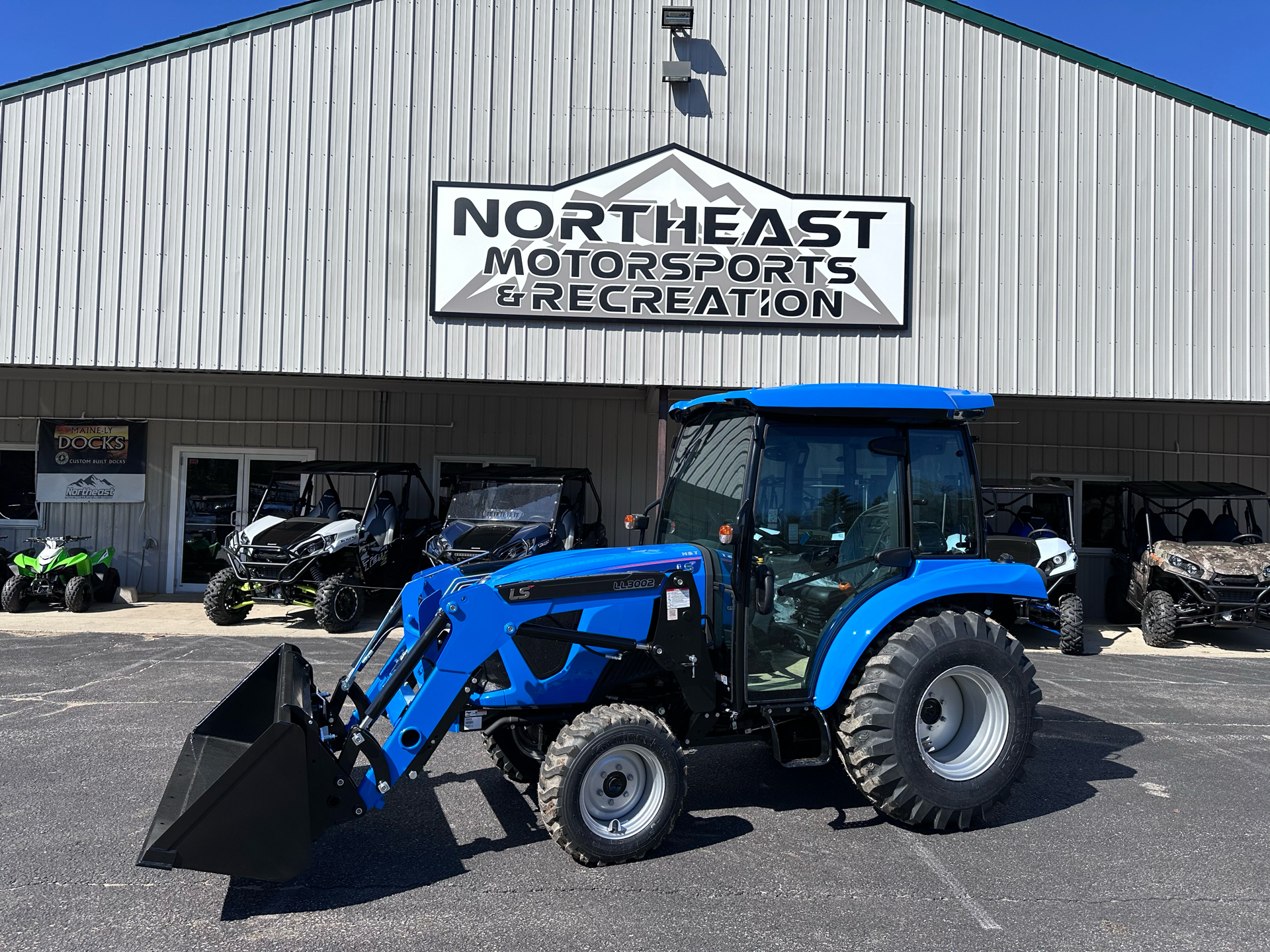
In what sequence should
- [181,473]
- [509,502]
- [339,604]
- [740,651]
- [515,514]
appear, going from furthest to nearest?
[181,473] < [509,502] < [515,514] < [339,604] < [740,651]

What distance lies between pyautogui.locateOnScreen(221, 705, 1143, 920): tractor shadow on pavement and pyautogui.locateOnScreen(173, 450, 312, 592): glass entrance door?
962 centimetres

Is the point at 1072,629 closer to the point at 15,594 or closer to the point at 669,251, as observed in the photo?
the point at 669,251

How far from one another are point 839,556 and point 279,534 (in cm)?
828

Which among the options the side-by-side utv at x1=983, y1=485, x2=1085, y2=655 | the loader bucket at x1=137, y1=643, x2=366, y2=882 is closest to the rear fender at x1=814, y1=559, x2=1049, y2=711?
the loader bucket at x1=137, y1=643, x2=366, y2=882

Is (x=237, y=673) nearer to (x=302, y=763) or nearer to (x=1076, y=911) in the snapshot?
(x=302, y=763)

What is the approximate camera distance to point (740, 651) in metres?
4.36

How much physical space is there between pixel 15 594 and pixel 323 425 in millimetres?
4422

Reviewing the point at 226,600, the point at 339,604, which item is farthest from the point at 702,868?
the point at 226,600

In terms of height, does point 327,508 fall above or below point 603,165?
below

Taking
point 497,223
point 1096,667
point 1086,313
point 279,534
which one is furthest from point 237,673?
point 1086,313

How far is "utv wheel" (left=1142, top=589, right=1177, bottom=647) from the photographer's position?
10773 millimetres

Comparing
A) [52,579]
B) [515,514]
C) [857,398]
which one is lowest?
[52,579]

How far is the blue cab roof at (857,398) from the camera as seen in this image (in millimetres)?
4457

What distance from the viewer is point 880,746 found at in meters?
4.35
